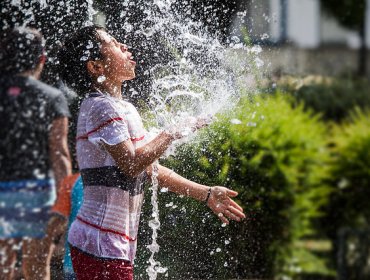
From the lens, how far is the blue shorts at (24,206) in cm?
231

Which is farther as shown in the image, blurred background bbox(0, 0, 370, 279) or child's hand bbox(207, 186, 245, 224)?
blurred background bbox(0, 0, 370, 279)

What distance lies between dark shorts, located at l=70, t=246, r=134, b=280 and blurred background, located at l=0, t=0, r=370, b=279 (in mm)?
414

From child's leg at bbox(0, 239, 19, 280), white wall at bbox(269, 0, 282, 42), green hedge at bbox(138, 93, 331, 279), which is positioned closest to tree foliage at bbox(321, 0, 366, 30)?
white wall at bbox(269, 0, 282, 42)

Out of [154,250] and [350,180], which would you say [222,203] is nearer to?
[154,250]

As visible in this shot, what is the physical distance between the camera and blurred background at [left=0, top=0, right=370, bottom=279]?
3.33 m

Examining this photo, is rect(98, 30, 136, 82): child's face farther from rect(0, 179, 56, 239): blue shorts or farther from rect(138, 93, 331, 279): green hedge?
rect(138, 93, 331, 279): green hedge

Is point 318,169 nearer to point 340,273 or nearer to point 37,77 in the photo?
point 340,273

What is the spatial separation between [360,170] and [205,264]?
5.85 ft

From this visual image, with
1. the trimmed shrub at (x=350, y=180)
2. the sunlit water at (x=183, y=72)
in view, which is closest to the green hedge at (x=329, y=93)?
the trimmed shrub at (x=350, y=180)

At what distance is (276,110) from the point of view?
416 cm

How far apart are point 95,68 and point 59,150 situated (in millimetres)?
352

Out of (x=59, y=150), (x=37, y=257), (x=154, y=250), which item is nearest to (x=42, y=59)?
(x=59, y=150)

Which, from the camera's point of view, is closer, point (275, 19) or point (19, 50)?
point (19, 50)

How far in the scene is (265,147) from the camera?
3.91m
